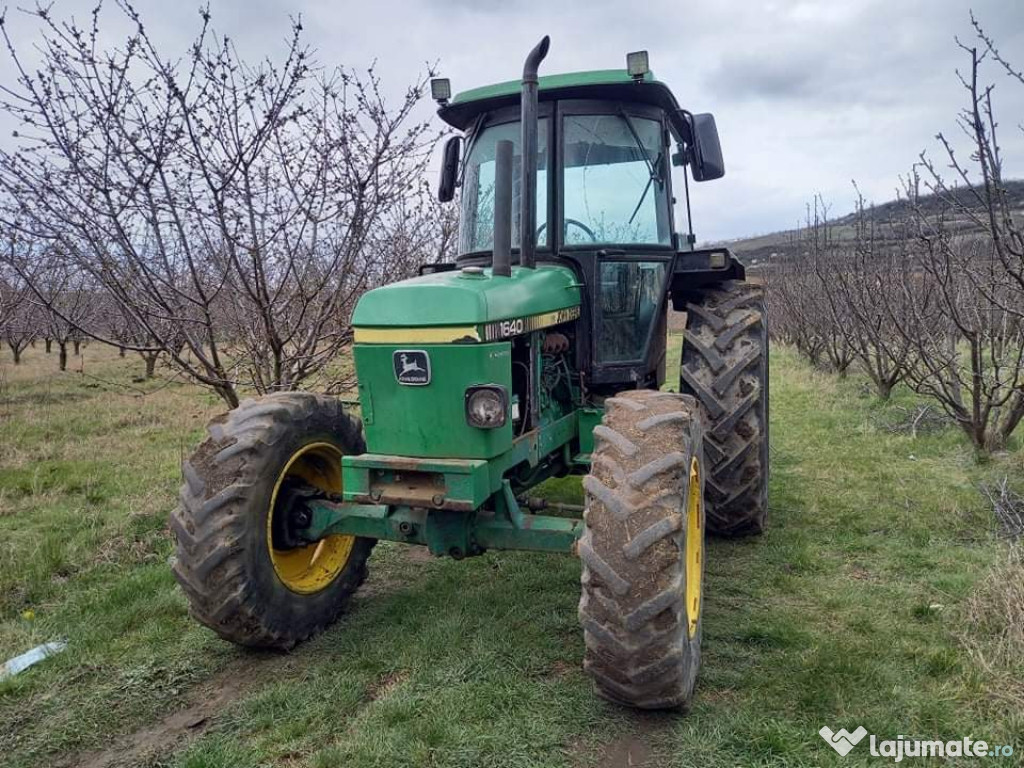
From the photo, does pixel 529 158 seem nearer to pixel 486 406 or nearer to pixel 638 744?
pixel 486 406

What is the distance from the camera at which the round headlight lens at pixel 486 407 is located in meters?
3.12

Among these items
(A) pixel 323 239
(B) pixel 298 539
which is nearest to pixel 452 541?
(B) pixel 298 539

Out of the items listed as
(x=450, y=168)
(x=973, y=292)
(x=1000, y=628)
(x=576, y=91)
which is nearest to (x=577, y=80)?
(x=576, y=91)

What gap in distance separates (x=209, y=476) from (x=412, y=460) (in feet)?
3.00

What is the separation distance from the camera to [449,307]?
313 cm

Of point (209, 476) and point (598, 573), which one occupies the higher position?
point (209, 476)

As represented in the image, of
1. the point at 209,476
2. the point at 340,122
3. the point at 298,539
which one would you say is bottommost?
the point at 298,539

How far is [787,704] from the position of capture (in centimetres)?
296

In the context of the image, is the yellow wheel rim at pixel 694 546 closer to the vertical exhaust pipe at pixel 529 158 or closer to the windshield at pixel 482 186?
the vertical exhaust pipe at pixel 529 158

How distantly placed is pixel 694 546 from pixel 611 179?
1.99 meters

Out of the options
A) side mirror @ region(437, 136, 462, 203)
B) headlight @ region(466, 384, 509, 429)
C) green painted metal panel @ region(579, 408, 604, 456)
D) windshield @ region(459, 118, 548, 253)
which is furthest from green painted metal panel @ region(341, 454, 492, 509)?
side mirror @ region(437, 136, 462, 203)

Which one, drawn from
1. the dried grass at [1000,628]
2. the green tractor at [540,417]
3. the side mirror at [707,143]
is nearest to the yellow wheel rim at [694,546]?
the green tractor at [540,417]

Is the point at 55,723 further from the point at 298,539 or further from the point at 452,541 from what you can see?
the point at 452,541

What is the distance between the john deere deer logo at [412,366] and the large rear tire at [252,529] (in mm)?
711
